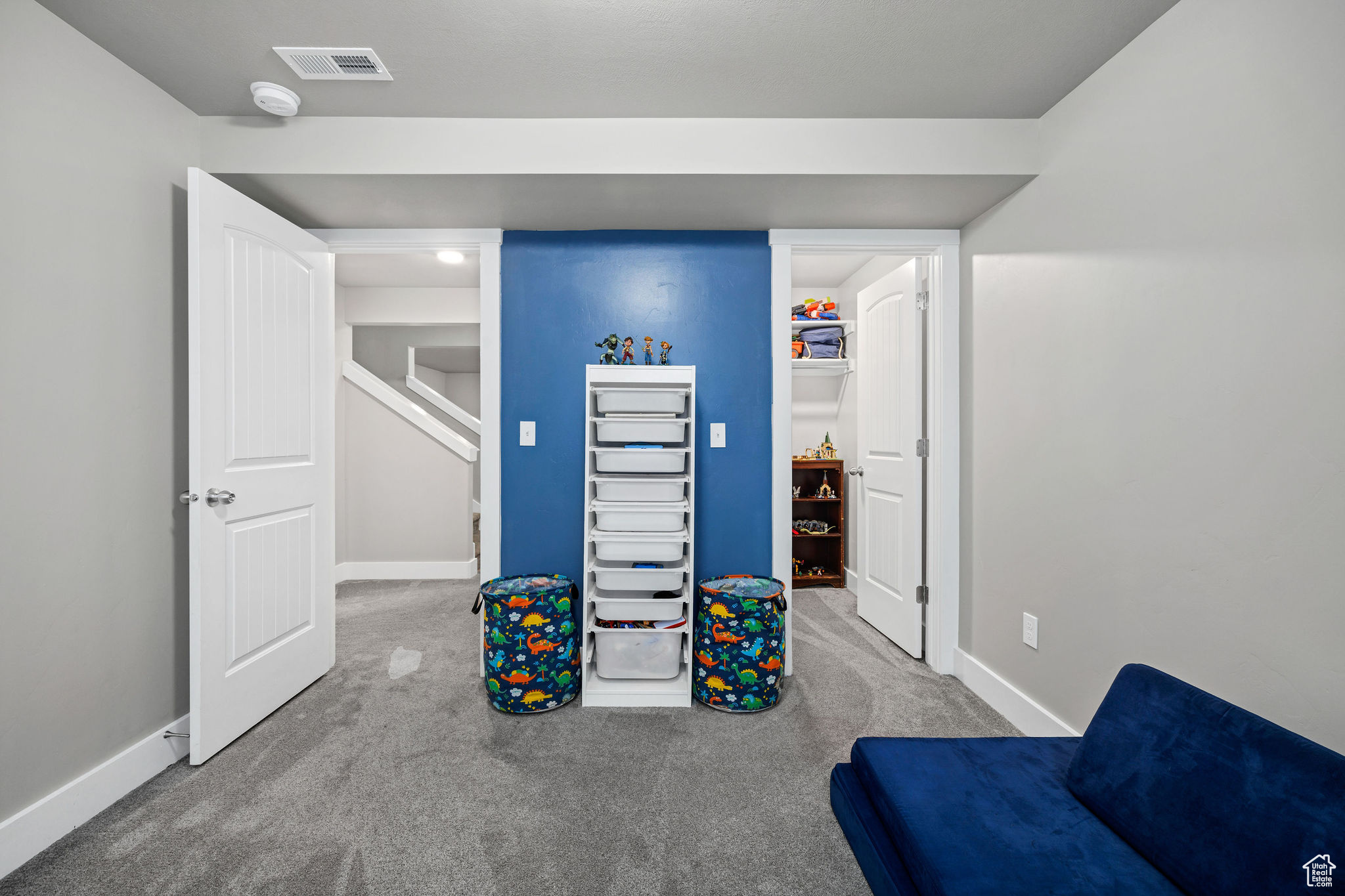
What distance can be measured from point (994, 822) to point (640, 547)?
1.47 metres

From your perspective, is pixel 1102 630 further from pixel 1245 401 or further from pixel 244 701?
pixel 244 701

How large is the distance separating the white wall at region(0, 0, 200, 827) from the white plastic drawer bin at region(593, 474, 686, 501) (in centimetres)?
151

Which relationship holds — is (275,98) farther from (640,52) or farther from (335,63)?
(640,52)

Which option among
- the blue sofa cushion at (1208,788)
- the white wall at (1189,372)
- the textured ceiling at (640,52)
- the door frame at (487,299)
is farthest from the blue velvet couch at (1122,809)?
the door frame at (487,299)

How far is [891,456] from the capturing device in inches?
122

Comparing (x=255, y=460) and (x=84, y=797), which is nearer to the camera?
(x=84, y=797)

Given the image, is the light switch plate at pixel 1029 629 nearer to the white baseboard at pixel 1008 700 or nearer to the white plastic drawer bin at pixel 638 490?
the white baseboard at pixel 1008 700

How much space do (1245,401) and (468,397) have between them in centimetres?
797

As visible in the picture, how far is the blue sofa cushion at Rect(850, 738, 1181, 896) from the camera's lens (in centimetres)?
100

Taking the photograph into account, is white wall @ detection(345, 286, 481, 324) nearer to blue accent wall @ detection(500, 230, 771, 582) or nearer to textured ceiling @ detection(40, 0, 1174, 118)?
blue accent wall @ detection(500, 230, 771, 582)

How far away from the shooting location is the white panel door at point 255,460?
1882 millimetres

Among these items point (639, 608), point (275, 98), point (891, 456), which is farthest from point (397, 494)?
point (891, 456)

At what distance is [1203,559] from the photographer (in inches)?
57.7

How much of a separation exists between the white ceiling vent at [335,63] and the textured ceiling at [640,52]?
3cm
